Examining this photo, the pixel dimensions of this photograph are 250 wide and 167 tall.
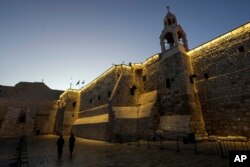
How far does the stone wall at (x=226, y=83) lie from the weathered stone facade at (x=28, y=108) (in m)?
27.8

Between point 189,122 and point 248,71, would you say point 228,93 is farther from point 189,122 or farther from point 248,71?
point 189,122

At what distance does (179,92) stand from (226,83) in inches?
156

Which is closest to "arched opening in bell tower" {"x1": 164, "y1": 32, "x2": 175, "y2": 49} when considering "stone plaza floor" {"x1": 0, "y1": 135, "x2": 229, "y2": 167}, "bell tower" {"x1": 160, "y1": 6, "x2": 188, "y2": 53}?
"bell tower" {"x1": 160, "y1": 6, "x2": 188, "y2": 53}

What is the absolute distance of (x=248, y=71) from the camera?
12086 mm

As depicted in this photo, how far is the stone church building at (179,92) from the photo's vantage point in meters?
12.7

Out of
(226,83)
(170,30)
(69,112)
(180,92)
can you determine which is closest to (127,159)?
(180,92)

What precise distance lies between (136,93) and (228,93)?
9.86 meters

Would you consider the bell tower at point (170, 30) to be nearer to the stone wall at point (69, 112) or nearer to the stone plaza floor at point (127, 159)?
the stone plaza floor at point (127, 159)

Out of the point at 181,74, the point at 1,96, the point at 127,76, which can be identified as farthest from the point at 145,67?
the point at 1,96

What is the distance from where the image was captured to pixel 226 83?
525 inches

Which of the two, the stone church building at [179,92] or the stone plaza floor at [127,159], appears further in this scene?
the stone church building at [179,92]

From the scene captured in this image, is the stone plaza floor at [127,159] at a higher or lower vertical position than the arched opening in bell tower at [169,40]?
lower

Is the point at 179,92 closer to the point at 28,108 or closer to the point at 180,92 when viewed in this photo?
the point at 180,92

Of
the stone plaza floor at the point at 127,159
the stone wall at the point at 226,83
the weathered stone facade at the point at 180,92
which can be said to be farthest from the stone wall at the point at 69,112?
the stone wall at the point at 226,83
